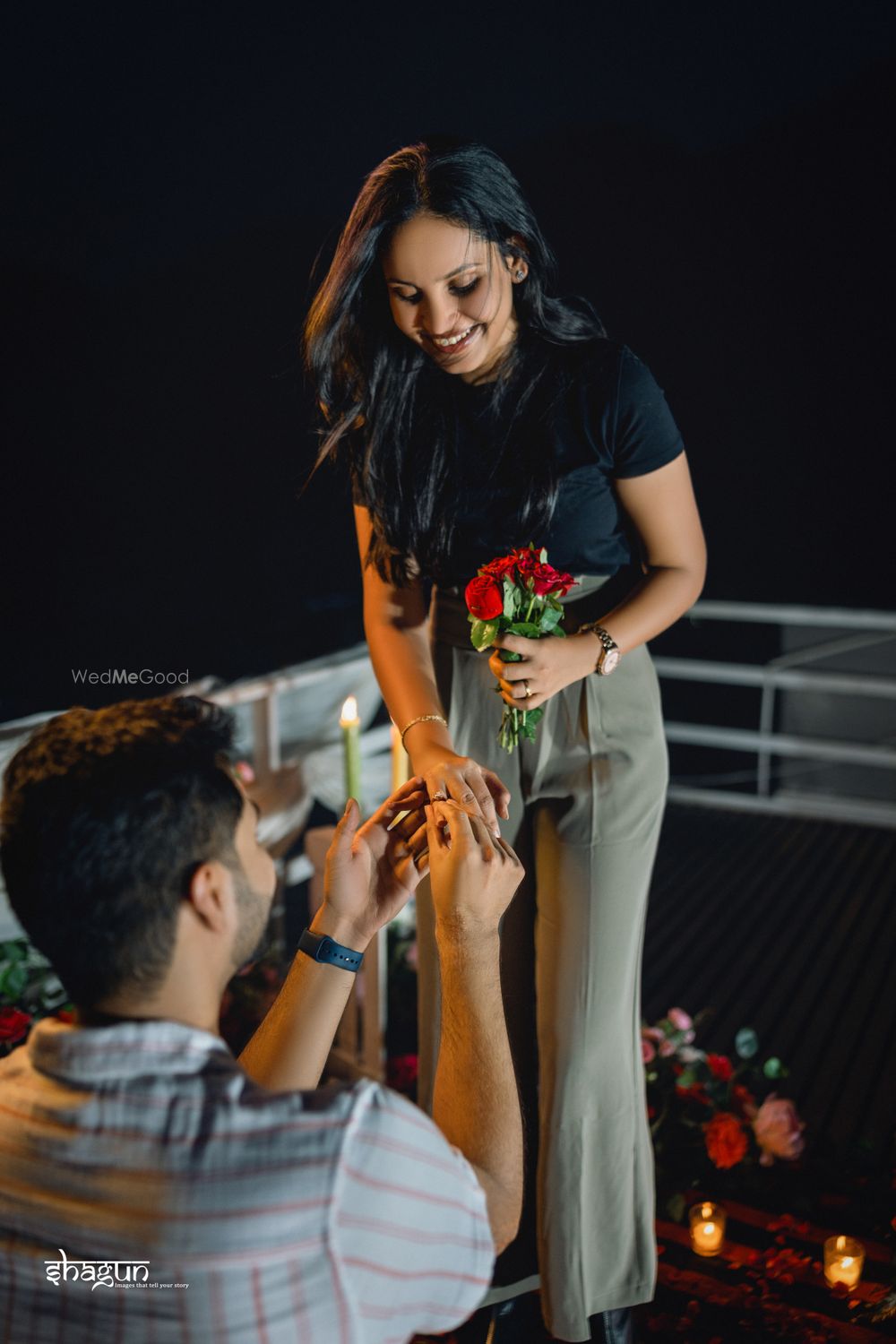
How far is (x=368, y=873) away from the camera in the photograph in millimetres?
1226

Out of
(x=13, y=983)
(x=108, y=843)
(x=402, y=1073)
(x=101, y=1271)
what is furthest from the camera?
Answer: (x=402, y=1073)

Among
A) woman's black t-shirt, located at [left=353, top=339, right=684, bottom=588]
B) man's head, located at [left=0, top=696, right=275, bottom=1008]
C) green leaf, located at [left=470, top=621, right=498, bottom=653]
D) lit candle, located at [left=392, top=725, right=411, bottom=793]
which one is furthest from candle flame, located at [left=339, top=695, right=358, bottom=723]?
man's head, located at [left=0, top=696, right=275, bottom=1008]

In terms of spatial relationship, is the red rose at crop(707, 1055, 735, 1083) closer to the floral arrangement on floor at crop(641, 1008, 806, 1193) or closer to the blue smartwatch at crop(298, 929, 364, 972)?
the floral arrangement on floor at crop(641, 1008, 806, 1193)

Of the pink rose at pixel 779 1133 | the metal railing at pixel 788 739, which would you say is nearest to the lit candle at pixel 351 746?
the pink rose at pixel 779 1133

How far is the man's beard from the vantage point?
90cm

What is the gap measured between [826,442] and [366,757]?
9.33 meters

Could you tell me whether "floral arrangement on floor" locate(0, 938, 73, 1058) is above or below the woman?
below

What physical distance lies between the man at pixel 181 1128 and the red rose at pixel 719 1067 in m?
1.48

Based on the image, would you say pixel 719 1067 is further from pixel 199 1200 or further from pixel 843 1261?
pixel 199 1200

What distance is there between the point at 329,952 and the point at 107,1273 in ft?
1.45

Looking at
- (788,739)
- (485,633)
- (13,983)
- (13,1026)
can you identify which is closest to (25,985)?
(13,983)

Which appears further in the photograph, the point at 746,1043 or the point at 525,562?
the point at 746,1043

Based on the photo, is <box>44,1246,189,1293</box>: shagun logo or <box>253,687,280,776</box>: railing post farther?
<box>253,687,280,776</box>: railing post

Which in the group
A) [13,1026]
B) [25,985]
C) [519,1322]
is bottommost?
[519,1322]
